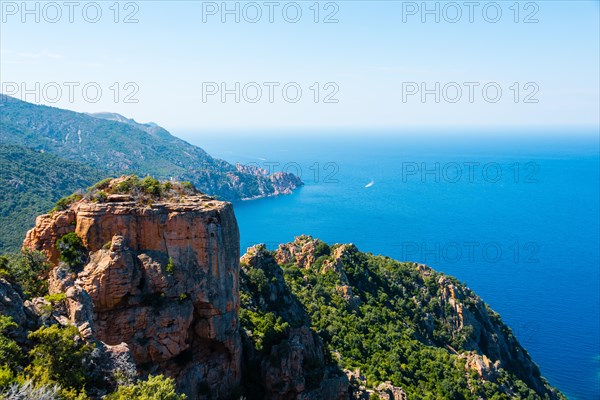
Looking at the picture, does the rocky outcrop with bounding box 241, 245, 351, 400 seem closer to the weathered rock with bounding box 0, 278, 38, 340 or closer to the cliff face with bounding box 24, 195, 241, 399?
the cliff face with bounding box 24, 195, 241, 399

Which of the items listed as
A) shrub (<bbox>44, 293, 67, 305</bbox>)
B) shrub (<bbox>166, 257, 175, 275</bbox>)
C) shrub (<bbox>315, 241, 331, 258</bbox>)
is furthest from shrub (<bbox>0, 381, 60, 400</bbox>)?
shrub (<bbox>315, 241, 331, 258</bbox>)

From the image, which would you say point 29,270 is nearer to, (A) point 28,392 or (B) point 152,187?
(B) point 152,187

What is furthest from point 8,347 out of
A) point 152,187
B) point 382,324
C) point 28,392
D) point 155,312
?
point 382,324

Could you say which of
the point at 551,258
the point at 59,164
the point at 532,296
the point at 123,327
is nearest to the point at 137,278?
the point at 123,327

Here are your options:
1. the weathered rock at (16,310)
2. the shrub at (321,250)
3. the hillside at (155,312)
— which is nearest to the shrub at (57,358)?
the hillside at (155,312)

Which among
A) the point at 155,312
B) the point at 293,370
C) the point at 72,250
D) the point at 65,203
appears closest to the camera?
the point at 155,312

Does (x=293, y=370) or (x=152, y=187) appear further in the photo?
(x=293, y=370)

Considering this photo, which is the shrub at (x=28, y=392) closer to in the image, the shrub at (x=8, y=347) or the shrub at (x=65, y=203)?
the shrub at (x=8, y=347)
